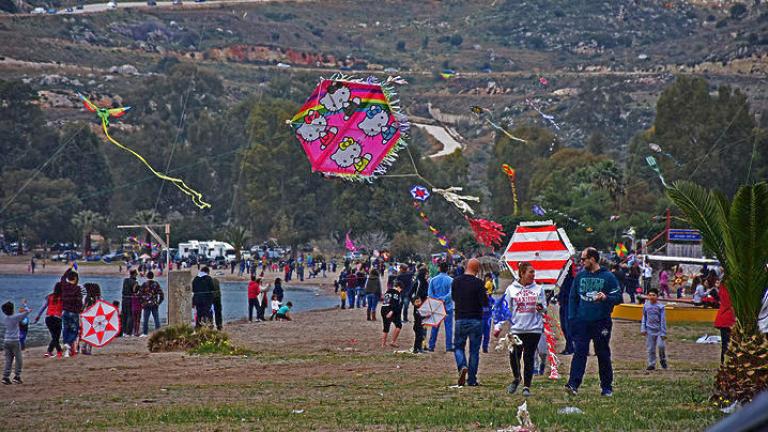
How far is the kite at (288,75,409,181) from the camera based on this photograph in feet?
89.0

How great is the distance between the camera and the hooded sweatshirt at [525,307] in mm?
14047

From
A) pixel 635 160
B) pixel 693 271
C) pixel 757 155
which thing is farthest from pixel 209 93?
pixel 693 271

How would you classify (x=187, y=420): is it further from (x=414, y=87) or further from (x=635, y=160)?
(x=414, y=87)

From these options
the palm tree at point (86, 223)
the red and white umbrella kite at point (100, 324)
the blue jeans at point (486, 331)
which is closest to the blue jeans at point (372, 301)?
the blue jeans at point (486, 331)

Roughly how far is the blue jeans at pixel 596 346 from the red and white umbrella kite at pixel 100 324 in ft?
34.6

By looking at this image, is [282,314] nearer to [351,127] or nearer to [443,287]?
[351,127]

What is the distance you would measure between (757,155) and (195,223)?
45.7 m

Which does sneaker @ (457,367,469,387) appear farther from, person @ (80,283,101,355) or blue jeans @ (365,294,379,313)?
blue jeans @ (365,294,379,313)

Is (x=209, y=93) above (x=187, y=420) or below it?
above

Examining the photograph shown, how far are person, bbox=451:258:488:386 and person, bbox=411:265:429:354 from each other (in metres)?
5.86

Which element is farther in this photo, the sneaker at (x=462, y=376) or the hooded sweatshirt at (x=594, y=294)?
the sneaker at (x=462, y=376)

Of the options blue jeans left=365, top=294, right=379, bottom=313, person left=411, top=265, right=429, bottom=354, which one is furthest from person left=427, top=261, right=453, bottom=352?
blue jeans left=365, top=294, right=379, bottom=313

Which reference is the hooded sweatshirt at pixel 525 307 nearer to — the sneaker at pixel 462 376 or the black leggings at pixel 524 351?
the black leggings at pixel 524 351

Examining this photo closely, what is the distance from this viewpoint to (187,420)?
479 inches
